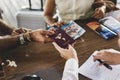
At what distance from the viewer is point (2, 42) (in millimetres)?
1451

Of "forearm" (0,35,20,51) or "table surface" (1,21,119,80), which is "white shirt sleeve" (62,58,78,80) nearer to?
"table surface" (1,21,119,80)

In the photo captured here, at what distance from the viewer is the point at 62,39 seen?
135 centimetres

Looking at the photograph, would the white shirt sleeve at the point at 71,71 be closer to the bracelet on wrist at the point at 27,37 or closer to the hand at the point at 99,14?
the bracelet on wrist at the point at 27,37

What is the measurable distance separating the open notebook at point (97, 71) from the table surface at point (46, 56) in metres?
0.04

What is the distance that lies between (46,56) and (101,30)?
0.46 metres

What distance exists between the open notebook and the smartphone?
0.96 ft

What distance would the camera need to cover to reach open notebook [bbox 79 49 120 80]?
121cm

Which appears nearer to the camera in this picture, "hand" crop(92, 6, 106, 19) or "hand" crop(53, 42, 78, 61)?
"hand" crop(53, 42, 78, 61)

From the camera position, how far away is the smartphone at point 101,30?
1.53 metres

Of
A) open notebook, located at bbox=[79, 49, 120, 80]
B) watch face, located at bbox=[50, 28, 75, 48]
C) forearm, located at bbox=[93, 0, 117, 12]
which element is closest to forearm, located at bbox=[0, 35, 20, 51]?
watch face, located at bbox=[50, 28, 75, 48]

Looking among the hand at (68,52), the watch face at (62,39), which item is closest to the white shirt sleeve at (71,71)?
the hand at (68,52)

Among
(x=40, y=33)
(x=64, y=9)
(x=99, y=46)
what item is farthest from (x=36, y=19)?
(x=99, y=46)

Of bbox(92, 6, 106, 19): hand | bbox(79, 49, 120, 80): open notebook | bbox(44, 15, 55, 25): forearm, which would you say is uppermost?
bbox(92, 6, 106, 19): hand

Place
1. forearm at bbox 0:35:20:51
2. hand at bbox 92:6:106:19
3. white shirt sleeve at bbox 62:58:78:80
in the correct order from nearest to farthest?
white shirt sleeve at bbox 62:58:78:80, forearm at bbox 0:35:20:51, hand at bbox 92:6:106:19
